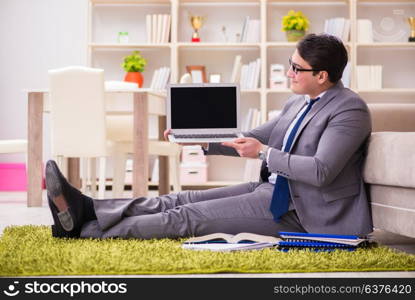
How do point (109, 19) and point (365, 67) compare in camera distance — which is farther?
point (109, 19)

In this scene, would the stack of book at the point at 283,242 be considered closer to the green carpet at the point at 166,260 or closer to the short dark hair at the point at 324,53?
the green carpet at the point at 166,260

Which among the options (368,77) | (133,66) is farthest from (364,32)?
(133,66)

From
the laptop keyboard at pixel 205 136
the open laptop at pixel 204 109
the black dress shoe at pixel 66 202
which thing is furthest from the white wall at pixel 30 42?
the black dress shoe at pixel 66 202

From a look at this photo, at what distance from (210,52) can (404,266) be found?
14.7 ft

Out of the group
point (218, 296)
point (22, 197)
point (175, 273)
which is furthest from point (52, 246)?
point (22, 197)

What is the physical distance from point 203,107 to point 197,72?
326 centimetres

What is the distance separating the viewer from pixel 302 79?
2.36 metres

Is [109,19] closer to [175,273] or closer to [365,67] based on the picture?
[365,67]

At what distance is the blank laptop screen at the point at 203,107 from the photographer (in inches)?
109

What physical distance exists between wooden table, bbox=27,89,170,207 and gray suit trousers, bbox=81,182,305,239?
1672 mm

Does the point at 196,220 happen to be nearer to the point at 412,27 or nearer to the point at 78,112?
the point at 78,112

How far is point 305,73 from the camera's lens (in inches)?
92.8

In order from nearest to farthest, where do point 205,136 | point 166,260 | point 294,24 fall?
point 166,260 → point 205,136 → point 294,24

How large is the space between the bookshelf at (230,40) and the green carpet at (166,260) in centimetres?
396
